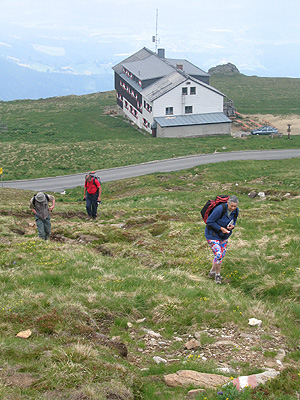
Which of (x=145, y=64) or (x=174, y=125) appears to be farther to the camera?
(x=145, y=64)

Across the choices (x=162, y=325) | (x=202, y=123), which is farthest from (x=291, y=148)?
(x=162, y=325)

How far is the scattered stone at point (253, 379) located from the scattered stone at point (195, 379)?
0.20m

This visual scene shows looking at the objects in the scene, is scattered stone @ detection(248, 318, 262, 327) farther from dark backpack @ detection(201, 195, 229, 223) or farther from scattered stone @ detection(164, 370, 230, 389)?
dark backpack @ detection(201, 195, 229, 223)

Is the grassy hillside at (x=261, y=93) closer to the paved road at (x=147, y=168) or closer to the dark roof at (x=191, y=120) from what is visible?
the dark roof at (x=191, y=120)

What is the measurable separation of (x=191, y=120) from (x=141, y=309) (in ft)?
213

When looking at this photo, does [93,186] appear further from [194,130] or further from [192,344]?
[194,130]

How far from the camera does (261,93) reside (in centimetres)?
10894

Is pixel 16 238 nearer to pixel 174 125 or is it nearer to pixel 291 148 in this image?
pixel 291 148

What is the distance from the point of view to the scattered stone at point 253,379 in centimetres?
662

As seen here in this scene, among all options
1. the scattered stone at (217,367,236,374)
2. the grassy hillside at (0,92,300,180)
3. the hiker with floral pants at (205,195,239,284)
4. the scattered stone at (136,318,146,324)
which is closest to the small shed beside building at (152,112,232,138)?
the grassy hillside at (0,92,300,180)

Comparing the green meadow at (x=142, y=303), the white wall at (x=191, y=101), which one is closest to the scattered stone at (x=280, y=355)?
the green meadow at (x=142, y=303)

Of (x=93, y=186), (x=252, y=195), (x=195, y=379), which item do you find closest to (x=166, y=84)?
(x=252, y=195)

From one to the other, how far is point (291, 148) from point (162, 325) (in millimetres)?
52181

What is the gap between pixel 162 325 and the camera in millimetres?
9203
